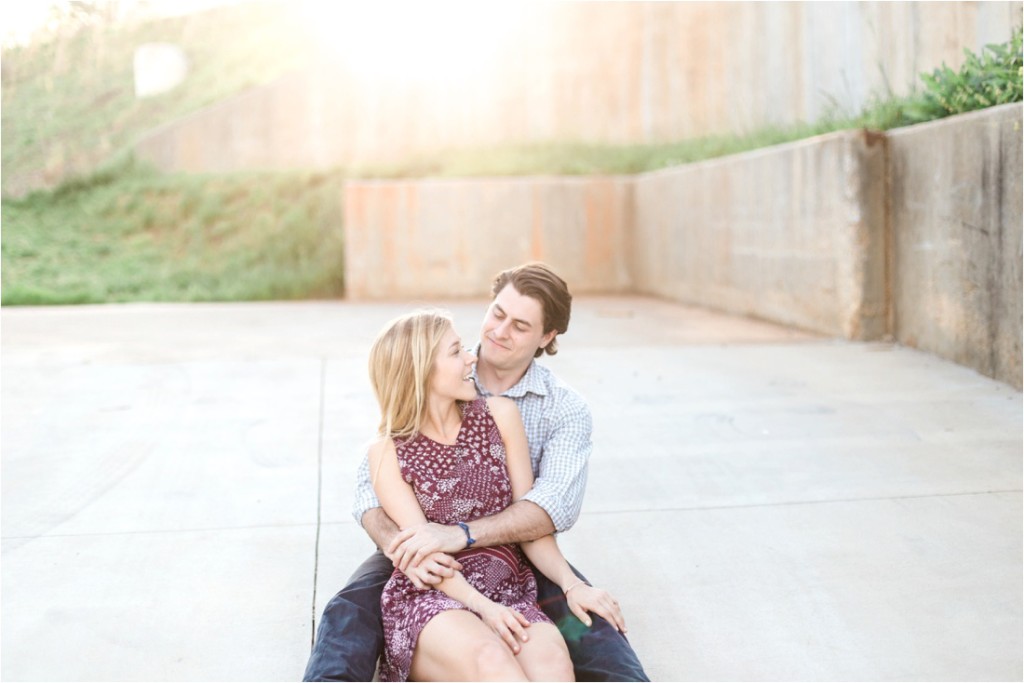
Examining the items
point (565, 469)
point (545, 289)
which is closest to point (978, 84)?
point (545, 289)

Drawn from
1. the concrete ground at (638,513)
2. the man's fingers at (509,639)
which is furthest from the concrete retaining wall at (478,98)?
the man's fingers at (509,639)

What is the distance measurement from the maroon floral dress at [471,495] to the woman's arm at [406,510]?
0.03 m

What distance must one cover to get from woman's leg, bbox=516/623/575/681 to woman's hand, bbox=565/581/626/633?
132 mm

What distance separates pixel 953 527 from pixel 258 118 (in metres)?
14.2

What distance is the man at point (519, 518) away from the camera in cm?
270

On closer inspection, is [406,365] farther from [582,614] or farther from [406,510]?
[582,614]

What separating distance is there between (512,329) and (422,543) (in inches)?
28.2

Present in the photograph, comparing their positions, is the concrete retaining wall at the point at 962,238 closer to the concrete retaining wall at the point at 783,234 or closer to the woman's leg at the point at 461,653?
the concrete retaining wall at the point at 783,234

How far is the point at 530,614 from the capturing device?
2777 millimetres

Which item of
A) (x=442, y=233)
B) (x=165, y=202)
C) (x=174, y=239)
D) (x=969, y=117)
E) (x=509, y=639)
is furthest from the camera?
(x=165, y=202)

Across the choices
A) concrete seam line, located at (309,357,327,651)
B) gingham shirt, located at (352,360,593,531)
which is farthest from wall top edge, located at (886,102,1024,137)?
concrete seam line, located at (309,357,327,651)

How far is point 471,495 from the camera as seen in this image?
9.68 ft

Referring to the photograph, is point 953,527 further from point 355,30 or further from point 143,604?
point 355,30

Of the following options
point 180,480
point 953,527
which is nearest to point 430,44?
point 180,480
